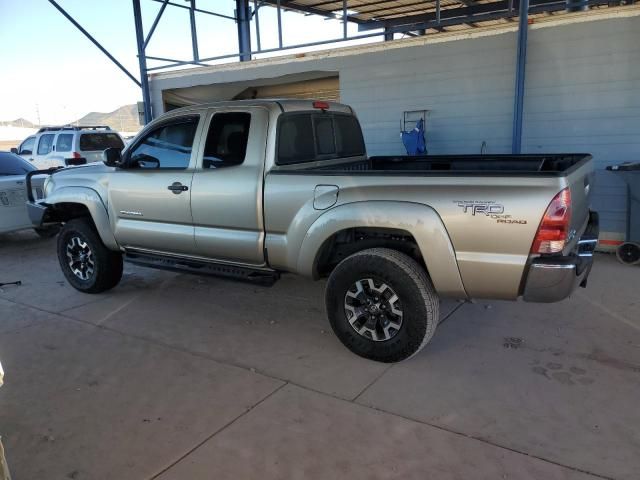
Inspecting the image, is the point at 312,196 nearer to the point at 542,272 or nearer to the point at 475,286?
the point at 475,286

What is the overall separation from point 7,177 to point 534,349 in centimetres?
808

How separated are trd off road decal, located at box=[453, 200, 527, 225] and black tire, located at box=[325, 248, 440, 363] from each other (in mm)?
615

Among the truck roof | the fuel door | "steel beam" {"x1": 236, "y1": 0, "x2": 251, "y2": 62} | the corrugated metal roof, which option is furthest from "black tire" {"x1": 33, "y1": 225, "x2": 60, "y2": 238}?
the fuel door

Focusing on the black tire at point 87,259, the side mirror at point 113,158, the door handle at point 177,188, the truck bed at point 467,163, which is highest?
the side mirror at point 113,158

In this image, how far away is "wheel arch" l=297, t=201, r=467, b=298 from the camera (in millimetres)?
3484

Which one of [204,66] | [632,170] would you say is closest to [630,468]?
[632,170]

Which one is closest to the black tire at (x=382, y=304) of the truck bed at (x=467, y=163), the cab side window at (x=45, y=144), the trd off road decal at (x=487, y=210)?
the trd off road decal at (x=487, y=210)

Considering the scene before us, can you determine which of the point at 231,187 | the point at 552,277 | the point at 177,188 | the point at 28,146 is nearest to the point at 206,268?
the point at 177,188

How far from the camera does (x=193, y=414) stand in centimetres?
329

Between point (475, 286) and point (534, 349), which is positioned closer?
point (475, 286)

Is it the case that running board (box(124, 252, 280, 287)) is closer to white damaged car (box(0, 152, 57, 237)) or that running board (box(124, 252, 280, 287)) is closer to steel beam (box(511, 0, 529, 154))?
white damaged car (box(0, 152, 57, 237))

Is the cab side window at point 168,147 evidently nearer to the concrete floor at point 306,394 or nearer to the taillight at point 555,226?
the concrete floor at point 306,394

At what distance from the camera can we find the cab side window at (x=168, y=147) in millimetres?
4785

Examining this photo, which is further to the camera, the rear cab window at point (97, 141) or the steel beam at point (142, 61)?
the rear cab window at point (97, 141)
